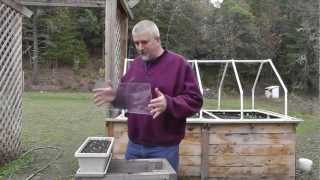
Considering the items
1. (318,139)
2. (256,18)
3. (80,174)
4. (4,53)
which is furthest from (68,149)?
(256,18)

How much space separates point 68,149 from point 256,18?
1656 centimetres

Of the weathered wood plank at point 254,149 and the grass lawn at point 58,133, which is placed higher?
the weathered wood plank at point 254,149

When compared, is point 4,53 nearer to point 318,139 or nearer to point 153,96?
point 153,96

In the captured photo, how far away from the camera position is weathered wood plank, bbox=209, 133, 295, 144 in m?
4.76

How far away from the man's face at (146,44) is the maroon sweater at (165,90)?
6 centimetres

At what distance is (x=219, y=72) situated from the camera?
20.0m

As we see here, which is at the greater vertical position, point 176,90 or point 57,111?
point 176,90

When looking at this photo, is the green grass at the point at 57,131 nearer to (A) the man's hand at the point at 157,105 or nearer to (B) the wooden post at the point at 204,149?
(B) the wooden post at the point at 204,149

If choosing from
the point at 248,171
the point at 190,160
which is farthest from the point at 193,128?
the point at 248,171

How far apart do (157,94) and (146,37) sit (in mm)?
307

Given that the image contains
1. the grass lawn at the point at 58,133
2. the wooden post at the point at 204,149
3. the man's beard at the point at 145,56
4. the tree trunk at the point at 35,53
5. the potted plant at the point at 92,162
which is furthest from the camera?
the tree trunk at the point at 35,53

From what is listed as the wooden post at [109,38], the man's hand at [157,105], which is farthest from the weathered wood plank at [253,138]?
the man's hand at [157,105]

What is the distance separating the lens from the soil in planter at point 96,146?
207 cm

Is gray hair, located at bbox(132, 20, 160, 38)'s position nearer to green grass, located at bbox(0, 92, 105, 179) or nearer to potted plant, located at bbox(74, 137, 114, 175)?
potted plant, located at bbox(74, 137, 114, 175)
